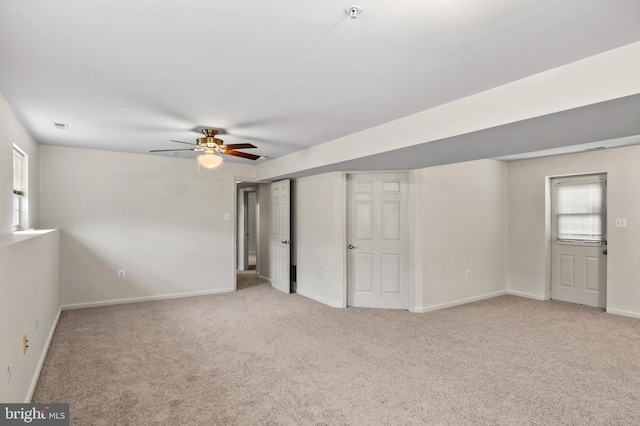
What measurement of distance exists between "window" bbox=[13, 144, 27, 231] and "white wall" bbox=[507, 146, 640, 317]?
276 inches

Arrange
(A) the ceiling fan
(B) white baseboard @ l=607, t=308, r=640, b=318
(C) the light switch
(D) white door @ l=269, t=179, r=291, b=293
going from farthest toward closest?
1. (D) white door @ l=269, t=179, r=291, b=293
2. (C) the light switch
3. (B) white baseboard @ l=607, t=308, r=640, b=318
4. (A) the ceiling fan

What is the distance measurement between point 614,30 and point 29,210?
5.59 meters

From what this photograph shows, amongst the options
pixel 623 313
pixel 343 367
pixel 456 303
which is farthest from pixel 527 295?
pixel 343 367

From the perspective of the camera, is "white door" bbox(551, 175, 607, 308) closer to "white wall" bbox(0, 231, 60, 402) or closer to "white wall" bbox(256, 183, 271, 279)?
"white wall" bbox(256, 183, 271, 279)

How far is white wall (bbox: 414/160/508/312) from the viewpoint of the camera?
519 centimetres

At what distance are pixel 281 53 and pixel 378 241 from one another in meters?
3.63

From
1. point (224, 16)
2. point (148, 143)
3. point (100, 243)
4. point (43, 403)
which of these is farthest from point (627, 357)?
point (100, 243)

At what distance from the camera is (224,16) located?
5.77 ft

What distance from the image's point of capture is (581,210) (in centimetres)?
560

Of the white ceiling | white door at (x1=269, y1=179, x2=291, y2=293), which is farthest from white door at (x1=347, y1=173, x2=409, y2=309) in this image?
the white ceiling

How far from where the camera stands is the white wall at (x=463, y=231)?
5188 mm

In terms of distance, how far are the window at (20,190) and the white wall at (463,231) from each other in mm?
4841

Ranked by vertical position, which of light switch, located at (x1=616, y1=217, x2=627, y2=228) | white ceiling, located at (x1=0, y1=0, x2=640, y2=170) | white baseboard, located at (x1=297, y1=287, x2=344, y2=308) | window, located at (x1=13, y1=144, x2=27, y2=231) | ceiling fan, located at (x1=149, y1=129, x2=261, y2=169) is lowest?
white baseboard, located at (x1=297, y1=287, x2=344, y2=308)

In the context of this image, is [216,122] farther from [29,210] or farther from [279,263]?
[279,263]
